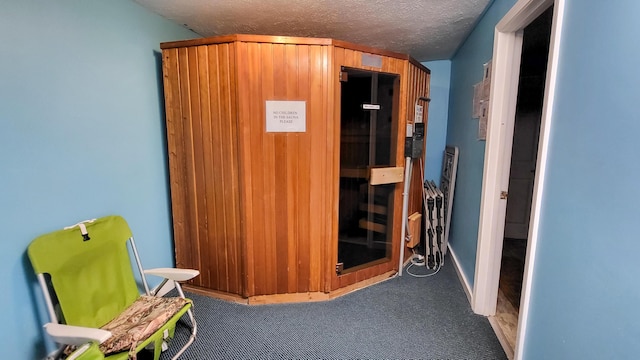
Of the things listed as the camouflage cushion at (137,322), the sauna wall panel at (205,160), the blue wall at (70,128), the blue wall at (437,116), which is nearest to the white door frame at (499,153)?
the blue wall at (437,116)

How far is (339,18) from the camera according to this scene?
2.38m

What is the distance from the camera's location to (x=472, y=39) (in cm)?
269

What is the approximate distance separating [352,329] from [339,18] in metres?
2.38

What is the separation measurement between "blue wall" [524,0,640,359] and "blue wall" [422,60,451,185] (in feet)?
8.17

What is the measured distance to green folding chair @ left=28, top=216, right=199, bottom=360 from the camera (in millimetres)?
1414

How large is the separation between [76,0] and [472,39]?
3.00 meters

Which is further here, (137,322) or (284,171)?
(284,171)

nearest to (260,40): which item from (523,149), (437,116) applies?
(437,116)

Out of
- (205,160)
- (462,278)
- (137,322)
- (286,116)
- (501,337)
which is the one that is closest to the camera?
(137,322)

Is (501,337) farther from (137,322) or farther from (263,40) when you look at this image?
(263,40)

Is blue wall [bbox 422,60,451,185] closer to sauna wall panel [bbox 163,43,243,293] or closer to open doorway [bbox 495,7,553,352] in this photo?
open doorway [bbox 495,7,553,352]

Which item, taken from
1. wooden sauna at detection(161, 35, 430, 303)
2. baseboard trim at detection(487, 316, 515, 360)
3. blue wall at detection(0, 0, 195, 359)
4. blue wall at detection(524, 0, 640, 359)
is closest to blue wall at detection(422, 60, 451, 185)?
wooden sauna at detection(161, 35, 430, 303)

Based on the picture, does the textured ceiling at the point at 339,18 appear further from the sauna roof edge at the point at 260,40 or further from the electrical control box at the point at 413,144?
the electrical control box at the point at 413,144

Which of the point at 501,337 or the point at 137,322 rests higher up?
the point at 137,322
